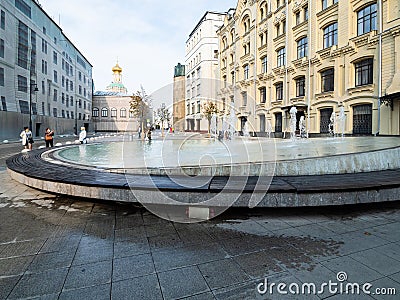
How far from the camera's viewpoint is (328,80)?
2320 centimetres

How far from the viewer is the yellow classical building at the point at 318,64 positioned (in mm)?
18141

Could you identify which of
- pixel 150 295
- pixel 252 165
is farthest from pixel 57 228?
pixel 252 165

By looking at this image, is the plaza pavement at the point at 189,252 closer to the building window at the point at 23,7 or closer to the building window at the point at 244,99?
the building window at the point at 244,99

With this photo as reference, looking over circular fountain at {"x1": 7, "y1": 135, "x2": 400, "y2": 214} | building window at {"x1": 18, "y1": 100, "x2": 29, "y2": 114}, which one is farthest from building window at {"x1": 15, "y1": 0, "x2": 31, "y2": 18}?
circular fountain at {"x1": 7, "y1": 135, "x2": 400, "y2": 214}

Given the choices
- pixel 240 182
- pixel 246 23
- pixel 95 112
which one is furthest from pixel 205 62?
pixel 240 182

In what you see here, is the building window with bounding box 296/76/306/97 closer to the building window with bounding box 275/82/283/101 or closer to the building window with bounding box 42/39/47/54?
the building window with bounding box 275/82/283/101

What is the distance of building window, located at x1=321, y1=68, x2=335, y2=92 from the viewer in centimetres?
2270

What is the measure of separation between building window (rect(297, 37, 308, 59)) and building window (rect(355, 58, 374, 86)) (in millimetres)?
6340

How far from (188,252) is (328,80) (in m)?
24.1

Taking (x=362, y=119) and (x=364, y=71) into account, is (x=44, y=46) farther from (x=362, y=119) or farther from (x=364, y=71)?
(x=362, y=119)

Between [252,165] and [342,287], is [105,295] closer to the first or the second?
[342,287]

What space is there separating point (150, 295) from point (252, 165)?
3736 mm

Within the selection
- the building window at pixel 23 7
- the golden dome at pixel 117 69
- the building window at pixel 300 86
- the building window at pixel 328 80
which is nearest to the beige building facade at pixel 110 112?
the golden dome at pixel 117 69

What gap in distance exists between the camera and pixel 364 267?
9.42 ft
